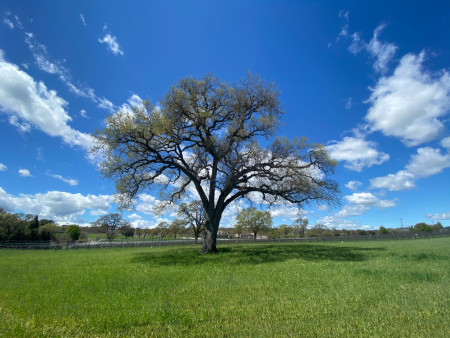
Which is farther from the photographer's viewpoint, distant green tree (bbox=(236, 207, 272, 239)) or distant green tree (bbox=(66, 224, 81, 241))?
distant green tree (bbox=(236, 207, 272, 239))

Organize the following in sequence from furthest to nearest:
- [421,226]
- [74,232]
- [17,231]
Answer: [421,226] < [74,232] < [17,231]

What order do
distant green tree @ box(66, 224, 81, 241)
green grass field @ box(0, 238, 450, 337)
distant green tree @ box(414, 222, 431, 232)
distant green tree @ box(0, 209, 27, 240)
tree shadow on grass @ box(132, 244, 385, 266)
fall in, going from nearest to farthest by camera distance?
green grass field @ box(0, 238, 450, 337) < tree shadow on grass @ box(132, 244, 385, 266) < distant green tree @ box(0, 209, 27, 240) < distant green tree @ box(66, 224, 81, 241) < distant green tree @ box(414, 222, 431, 232)

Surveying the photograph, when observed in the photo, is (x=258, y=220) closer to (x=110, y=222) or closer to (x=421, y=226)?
(x=110, y=222)

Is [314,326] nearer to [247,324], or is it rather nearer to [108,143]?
[247,324]

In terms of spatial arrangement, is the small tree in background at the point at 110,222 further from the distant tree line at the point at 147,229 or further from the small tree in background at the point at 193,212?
the small tree in background at the point at 193,212

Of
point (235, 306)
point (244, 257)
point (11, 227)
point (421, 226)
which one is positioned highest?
point (11, 227)

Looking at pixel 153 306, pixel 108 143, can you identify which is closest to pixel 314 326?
pixel 153 306

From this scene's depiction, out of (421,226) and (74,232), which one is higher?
(421,226)

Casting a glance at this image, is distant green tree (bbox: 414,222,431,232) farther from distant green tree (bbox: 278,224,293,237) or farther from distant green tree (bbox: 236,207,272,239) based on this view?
distant green tree (bbox: 236,207,272,239)

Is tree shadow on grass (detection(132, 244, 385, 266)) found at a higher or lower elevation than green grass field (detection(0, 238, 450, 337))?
lower

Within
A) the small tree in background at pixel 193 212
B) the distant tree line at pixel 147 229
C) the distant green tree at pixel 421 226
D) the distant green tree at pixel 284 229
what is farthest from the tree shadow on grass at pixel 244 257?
the distant green tree at pixel 421 226

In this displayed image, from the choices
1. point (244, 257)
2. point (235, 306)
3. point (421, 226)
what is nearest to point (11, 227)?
point (244, 257)

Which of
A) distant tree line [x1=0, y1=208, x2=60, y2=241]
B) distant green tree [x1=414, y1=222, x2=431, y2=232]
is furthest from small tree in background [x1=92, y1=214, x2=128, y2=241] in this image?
distant green tree [x1=414, y1=222, x2=431, y2=232]

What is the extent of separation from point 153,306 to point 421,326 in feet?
19.3
